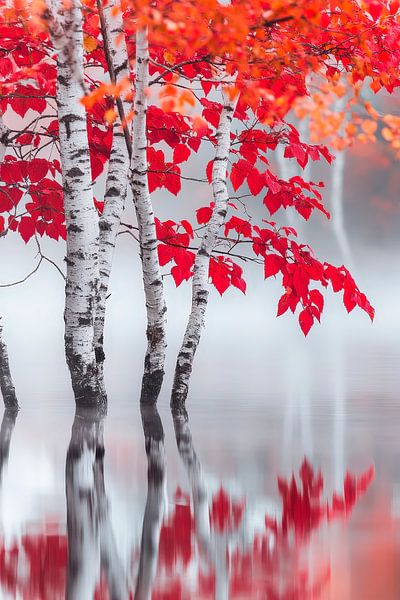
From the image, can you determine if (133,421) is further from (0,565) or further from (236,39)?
(0,565)

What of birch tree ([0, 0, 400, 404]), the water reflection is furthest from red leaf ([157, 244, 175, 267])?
the water reflection

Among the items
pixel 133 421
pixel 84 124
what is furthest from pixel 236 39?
pixel 133 421

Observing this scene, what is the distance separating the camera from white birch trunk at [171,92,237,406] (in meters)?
11.1

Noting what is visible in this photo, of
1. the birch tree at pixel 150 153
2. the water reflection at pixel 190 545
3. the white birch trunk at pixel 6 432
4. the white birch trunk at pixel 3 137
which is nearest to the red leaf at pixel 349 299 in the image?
the birch tree at pixel 150 153

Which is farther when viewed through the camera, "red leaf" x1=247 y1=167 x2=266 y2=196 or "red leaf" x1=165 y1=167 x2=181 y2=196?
"red leaf" x1=165 y1=167 x2=181 y2=196

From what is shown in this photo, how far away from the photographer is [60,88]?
9.72m

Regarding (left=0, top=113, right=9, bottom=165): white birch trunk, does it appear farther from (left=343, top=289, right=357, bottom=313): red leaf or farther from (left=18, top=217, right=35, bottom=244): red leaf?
(left=343, top=289, right=357, bottom=313): red leaf

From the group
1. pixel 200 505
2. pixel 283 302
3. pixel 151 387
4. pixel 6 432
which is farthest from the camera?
pixel 151 387

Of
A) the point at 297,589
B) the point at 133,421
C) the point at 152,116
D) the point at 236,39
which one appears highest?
the point at 152,116

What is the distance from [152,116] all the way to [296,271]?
2.34 m

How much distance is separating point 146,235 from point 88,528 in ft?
17.0

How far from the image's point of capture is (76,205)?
9883mm

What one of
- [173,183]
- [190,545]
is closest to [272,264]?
[173,183]

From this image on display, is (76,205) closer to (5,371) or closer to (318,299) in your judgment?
(5,371)
